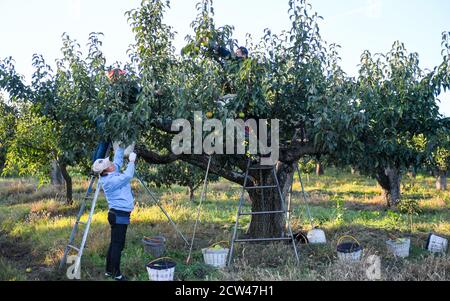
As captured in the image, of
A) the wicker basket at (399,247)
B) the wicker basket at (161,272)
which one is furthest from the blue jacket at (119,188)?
the wicker basket at (399,247)

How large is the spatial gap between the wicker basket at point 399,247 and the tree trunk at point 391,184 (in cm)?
838

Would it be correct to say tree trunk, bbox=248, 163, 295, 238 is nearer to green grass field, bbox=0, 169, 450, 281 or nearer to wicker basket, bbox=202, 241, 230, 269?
green grass field, bbox=0, 169, 450, 281

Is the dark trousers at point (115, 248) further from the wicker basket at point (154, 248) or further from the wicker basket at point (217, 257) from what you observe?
the wicker basket at point (217, 257)

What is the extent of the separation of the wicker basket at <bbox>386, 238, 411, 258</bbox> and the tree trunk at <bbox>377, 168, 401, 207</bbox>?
8378mm

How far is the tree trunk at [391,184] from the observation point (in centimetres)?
1622

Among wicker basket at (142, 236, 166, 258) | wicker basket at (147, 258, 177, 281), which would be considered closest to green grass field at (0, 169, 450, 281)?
wicker basket at (142, 236, 166, 258)

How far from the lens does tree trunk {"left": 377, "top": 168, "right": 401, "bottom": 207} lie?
16.2 meters

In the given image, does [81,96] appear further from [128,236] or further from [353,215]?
[353,215]

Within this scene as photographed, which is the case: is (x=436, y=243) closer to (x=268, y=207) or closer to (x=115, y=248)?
(x=268, y=207)

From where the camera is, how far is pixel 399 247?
7984mm

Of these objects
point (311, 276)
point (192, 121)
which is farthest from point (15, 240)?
point (311, 276)

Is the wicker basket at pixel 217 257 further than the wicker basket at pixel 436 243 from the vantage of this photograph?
No

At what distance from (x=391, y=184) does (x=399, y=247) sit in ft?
29.8

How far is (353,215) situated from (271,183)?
17.5 ft
